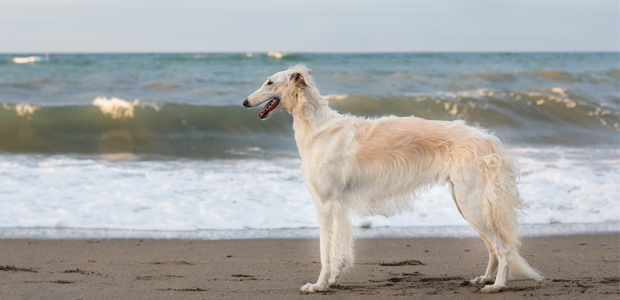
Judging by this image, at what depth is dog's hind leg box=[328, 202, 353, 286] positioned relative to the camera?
404 centimetres

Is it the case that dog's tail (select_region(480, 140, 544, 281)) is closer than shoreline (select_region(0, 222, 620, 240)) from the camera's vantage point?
Yes

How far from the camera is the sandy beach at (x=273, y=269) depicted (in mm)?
3854

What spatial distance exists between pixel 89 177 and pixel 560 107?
14801 mm

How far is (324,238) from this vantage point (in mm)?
4012

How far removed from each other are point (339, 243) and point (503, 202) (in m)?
1.26

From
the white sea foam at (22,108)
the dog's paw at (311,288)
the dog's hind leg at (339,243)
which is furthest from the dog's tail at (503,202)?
the white sea foam at (22,108)

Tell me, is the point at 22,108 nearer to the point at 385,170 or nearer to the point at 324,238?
the point at 324,238

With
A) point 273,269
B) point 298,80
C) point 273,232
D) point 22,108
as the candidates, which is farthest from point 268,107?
point 22,108

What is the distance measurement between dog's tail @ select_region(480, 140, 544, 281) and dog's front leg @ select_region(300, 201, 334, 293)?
3.78ft

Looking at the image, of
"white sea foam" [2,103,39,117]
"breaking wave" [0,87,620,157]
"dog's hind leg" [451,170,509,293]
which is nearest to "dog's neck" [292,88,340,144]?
"dog's hind leg" [451,170,509,293]

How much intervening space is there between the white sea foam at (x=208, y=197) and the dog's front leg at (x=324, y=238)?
2190 mm

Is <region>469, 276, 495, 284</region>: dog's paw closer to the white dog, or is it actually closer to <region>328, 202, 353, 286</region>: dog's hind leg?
the white dog

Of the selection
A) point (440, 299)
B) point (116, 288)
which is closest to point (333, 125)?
point (440, 299)

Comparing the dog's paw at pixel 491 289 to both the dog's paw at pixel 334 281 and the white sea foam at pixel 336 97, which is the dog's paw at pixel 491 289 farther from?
the white sea foam at pixel 336 97
